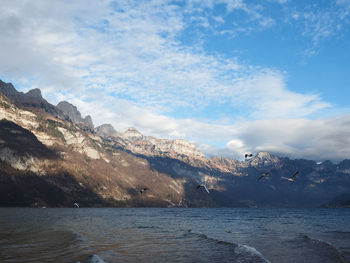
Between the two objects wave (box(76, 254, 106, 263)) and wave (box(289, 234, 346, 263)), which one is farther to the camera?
wave (box(289, 234, 346, 263))

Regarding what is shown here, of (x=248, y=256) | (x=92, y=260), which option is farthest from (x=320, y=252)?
(x=92, y=260)

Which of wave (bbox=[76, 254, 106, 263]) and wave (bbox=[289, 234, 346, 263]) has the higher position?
wave (bbox=[76, 254, 106, 263])

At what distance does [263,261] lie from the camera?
29.6 m

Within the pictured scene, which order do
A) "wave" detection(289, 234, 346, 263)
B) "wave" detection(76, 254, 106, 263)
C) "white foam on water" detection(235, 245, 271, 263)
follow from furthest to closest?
"wave" detection(289, 234, 346, 263)
"white foam on water" detection(235, 245, 271, 263)
"wave" detection(76, 254, 106, 263)

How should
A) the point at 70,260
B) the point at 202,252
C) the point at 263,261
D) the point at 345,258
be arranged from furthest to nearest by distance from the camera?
the point at 202,252 → the point at 345,258 → the point at 263,261 → the point at 70,260

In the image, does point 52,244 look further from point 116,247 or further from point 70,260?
point 70,260

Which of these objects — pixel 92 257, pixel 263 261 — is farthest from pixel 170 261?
pixel 263 261

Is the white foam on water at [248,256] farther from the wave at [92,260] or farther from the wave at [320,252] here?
the wave at [92,260]

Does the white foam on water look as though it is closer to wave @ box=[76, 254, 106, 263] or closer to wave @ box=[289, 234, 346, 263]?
wave @ box=[289, 234, 346, 263]

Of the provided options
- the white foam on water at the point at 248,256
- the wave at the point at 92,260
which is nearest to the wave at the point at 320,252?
the white foam on water at the point at 248,256

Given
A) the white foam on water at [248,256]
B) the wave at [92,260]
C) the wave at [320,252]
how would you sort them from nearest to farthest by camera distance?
the wave at [92,260]
the white foam on water at [248,256]
the wave at [320,252]

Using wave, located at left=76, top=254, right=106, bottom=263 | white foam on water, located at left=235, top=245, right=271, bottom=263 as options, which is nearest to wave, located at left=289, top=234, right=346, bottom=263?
white foam on water, located at left=235, top=245, right=271, bottom=263

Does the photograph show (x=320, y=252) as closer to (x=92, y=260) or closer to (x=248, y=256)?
(x=248, y=256)

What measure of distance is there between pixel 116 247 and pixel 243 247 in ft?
58.7
